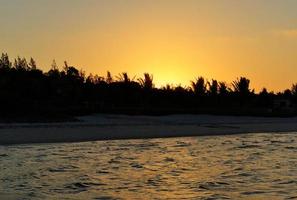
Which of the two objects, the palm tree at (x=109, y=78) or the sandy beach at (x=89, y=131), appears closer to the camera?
the sandy beach at (x=89, y=131)

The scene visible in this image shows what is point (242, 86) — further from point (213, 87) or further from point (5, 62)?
point (5, 62)

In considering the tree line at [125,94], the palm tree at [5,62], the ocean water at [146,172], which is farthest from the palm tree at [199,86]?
the ocean water at [146,172]

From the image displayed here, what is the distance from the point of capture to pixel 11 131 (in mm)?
28672

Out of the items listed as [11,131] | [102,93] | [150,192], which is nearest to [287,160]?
[150,192]

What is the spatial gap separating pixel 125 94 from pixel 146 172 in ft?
156

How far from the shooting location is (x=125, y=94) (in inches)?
2454

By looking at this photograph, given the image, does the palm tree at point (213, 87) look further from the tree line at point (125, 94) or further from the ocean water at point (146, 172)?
the ocean water at point (146, 172)

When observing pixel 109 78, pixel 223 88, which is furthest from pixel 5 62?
pixel 223 88

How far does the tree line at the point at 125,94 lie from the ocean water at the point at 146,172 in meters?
27.1

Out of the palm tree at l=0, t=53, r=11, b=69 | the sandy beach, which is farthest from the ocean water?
the palm tree at l=0, t=53, r=11, b=69

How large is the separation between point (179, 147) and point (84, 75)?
47.5 m

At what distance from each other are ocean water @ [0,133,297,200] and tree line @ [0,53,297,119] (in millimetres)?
27060

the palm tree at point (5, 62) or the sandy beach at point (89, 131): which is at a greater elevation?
the palm tree at point (5, 62)

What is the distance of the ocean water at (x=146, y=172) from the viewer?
11.7 meters
